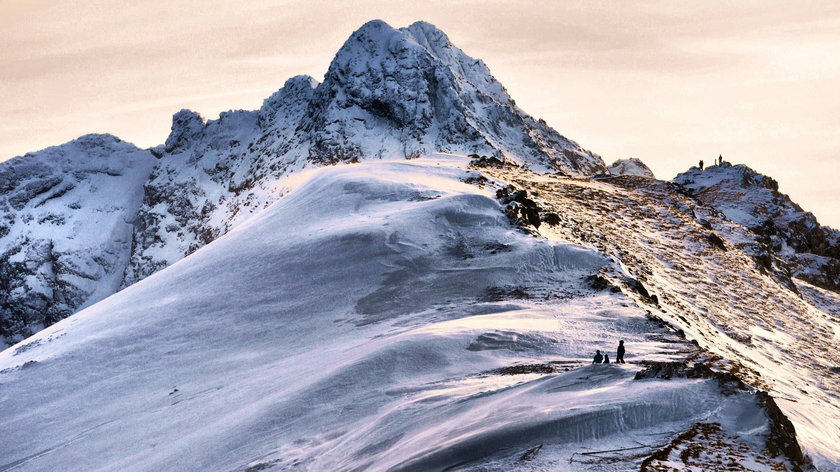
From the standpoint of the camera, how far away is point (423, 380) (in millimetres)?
24875

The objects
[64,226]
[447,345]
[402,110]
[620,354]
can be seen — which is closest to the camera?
[620,354]

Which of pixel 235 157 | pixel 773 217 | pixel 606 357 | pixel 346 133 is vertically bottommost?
pixel 606 357

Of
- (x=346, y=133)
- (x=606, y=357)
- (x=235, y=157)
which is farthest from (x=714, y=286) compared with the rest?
(x=235, y=157)

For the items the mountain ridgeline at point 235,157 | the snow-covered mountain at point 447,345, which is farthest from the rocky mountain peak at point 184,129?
the snow-covered mountain at point 447,345

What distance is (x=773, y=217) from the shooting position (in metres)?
93.4

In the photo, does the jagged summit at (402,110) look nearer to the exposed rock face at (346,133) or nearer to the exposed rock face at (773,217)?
the exposed rock face at (346,133)

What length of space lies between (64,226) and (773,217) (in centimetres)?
11403

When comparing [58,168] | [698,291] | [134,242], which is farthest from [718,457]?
[58,168]

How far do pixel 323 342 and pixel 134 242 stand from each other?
12757 centimetres

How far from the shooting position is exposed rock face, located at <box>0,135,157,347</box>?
149m

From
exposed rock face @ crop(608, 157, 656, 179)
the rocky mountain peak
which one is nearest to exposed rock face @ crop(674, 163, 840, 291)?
exposed rock face @ crop(608, 157, 656, 179)

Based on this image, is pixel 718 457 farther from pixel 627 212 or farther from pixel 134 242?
pixel 134 242

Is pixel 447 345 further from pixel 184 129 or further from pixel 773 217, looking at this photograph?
pixel 184 129

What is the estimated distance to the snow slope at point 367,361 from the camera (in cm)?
1848
